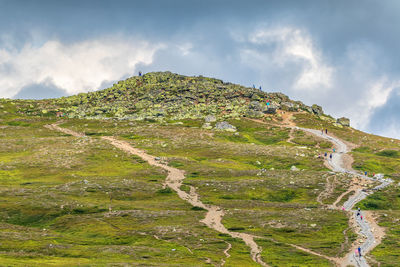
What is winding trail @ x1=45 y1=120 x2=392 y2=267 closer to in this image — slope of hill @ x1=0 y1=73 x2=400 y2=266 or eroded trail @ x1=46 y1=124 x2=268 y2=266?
A: eroded trail @ x1=46 y1=124 x2=268 y2=266

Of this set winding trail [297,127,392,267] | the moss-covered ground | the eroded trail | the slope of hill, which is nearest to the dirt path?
winding trail [297,127,392,267]

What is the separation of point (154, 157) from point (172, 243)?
84.0 meters

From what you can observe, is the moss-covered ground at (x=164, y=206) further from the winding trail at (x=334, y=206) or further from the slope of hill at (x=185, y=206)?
the winding trail at (x=334, y=206)

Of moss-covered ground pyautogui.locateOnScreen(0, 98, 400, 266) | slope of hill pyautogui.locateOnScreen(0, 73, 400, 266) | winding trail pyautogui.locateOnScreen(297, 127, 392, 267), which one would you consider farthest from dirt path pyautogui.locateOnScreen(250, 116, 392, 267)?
moss-covered ground pyautogui.locateOnScreen(0, 98, 400, 266)

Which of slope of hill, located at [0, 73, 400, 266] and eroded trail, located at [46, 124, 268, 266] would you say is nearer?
slope of hill, located at [0, 73, 400, 266]

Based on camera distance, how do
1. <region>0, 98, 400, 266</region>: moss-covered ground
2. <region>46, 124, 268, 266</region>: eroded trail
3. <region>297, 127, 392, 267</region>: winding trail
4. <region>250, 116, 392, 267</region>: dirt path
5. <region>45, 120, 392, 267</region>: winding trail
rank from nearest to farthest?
<region>297, 127, 392, 267</region>: winding trail, <region>250, 116, 392, 267</region>: dirt path, <region>0, 98, 400, 266</region>: moss-covered ground, <region>45, 120, 392, 267</region>: winding trail, <region>46, 124, 268, 266</region>: eroded trail

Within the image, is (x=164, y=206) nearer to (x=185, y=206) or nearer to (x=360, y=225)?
(x=185, y=206)

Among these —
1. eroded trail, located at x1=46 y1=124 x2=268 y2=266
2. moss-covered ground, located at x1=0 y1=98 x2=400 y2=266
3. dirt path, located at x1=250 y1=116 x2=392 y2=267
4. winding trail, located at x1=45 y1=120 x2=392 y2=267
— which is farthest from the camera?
eroded trail, located at x1=46 y1=124 x2=268 y2=266

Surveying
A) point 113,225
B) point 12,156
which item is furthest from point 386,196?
point 12,156

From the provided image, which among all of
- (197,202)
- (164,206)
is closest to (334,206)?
(197,202)

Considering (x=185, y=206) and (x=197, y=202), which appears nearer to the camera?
(x=185, y=206)

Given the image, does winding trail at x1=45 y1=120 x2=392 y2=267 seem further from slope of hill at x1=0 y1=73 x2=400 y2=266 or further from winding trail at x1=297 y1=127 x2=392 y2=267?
slope of hill at x1=0 y1=73 x2=400 y2=266

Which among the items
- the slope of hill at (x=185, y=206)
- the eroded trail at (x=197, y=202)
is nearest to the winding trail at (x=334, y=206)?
the eroded trail at (x=197, y=202)

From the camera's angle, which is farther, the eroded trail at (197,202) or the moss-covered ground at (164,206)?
the eroded trail at (197,202)
